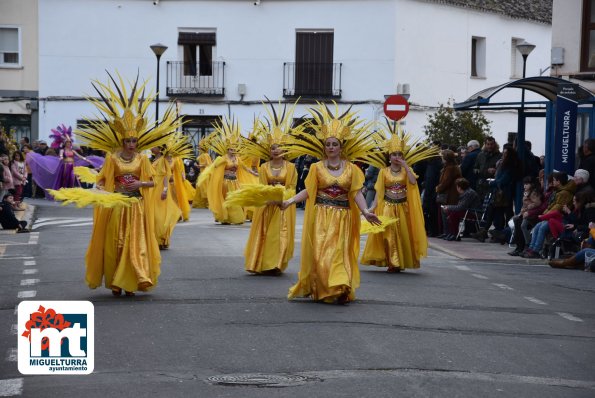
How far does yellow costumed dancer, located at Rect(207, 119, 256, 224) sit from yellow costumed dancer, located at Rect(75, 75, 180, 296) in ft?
39.5

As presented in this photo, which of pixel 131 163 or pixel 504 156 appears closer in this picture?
pixel 131 163

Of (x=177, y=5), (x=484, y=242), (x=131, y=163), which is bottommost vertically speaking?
(x=484, y=242)

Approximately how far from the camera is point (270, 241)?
15445mm

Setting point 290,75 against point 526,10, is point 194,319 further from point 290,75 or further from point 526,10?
point 526,10

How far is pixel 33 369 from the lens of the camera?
8.32 metres

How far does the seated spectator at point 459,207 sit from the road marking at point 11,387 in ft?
48.8

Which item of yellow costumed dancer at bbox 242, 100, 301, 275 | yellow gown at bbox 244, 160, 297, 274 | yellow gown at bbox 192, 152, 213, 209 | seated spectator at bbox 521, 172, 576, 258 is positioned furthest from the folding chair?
yellow gown at bbox 192, 152, 213, 209

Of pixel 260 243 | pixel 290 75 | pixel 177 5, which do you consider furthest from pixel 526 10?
pixel 260 243

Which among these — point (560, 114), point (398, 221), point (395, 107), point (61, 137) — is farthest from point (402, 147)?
point (61, 137)

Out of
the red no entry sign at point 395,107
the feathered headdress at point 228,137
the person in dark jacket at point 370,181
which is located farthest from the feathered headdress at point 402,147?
the person in dark jacket at point 370,181

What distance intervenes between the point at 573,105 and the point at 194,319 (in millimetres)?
11252

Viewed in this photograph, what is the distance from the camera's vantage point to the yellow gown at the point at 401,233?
52.6 feet

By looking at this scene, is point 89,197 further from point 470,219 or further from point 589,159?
point 470,219

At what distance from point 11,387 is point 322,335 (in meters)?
3.11
